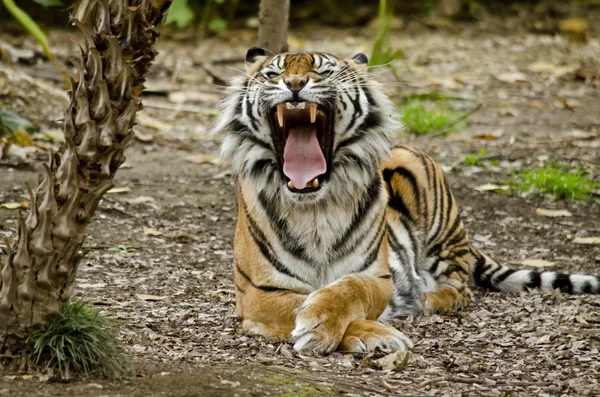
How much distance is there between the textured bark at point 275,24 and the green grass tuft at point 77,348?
3546mm

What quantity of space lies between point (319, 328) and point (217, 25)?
30.9 feet

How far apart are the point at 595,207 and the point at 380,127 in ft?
9.51

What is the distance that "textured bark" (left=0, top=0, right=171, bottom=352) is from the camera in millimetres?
2838

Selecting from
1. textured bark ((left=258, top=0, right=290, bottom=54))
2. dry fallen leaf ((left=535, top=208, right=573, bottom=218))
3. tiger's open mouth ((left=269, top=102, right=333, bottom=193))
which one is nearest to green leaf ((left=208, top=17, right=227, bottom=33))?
textured bark ((left=258, top=0, right=290, bottom=54))

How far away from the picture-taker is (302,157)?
409cm

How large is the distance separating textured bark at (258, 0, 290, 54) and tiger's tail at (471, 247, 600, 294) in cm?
198

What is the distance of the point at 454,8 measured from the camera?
13250 mm

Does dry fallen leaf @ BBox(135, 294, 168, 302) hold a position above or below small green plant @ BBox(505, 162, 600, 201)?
below

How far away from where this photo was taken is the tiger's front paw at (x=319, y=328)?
12.0 ft

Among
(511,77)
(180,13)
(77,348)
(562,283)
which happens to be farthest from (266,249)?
(180,13)

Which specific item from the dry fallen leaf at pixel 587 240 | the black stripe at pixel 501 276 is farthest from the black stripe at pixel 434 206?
the dry fallen leaf at pixel 587 240

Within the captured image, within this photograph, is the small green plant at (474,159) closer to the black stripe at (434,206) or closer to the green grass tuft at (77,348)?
the black stripe at (434,206)

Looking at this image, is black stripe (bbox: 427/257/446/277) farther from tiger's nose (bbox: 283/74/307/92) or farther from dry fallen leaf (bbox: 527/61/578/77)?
dry fallen leaf (bbox: 527/61/578/77)

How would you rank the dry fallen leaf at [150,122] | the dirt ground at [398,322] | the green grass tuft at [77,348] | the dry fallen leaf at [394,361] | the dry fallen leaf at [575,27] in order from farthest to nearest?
the dry fallen leaf at [575,27]
the dry fallen leaf at [150,122]
the dry fallen leaf at [394,361]
the dirt ground at [398,322]
the green grass tuft at [77,348]
